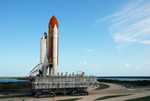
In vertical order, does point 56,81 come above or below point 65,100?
above

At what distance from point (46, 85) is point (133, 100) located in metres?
15.0

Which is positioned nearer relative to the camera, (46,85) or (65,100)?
(65,100)

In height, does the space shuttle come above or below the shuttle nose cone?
below

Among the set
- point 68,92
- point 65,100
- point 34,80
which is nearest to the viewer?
point 65,100

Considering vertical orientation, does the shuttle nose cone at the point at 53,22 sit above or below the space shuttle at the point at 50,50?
above

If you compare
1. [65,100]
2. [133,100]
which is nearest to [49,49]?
[65,100]

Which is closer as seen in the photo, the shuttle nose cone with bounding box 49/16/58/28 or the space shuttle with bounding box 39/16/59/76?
the space shuttle with bounding box 39/16/59/76

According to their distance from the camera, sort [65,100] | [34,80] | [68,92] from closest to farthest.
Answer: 1. [65,100]
2. [34,80]
3. [68,92]

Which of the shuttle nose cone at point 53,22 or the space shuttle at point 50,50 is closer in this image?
the space shuttle at point 50,50

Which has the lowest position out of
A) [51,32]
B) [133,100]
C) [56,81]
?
[133,100]

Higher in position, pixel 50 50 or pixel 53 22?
pixel 53 22

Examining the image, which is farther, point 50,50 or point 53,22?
point 53,22

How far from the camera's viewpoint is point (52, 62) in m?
52.9

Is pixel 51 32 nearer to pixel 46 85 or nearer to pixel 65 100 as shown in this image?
pixel 46 85
